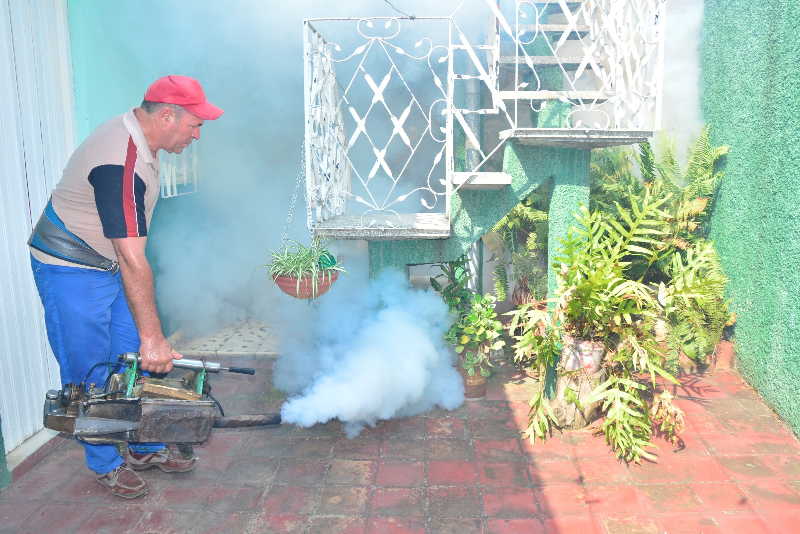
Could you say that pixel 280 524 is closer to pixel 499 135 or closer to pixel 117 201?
pixel 117 201

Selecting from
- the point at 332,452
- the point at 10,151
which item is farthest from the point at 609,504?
the point at 10,151

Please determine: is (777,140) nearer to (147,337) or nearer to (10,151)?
(147,337)

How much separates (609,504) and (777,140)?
3.31m

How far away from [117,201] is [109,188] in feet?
0.30

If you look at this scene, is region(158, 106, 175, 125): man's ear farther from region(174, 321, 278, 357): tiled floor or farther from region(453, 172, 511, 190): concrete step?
region(174, 321, 278, 357): tiled floor

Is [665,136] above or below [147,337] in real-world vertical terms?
above

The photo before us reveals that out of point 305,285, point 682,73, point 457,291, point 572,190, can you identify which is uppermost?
point 682,73

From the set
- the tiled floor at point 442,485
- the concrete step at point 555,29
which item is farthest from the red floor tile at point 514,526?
the concrete step at point 555,29

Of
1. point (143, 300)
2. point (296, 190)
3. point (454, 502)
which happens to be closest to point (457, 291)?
point (454, 502)

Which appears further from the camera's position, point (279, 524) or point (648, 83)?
point (648, 83)

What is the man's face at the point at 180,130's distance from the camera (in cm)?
379

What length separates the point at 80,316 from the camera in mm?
3977

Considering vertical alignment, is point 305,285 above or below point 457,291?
above

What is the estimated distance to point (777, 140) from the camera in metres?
5.13
